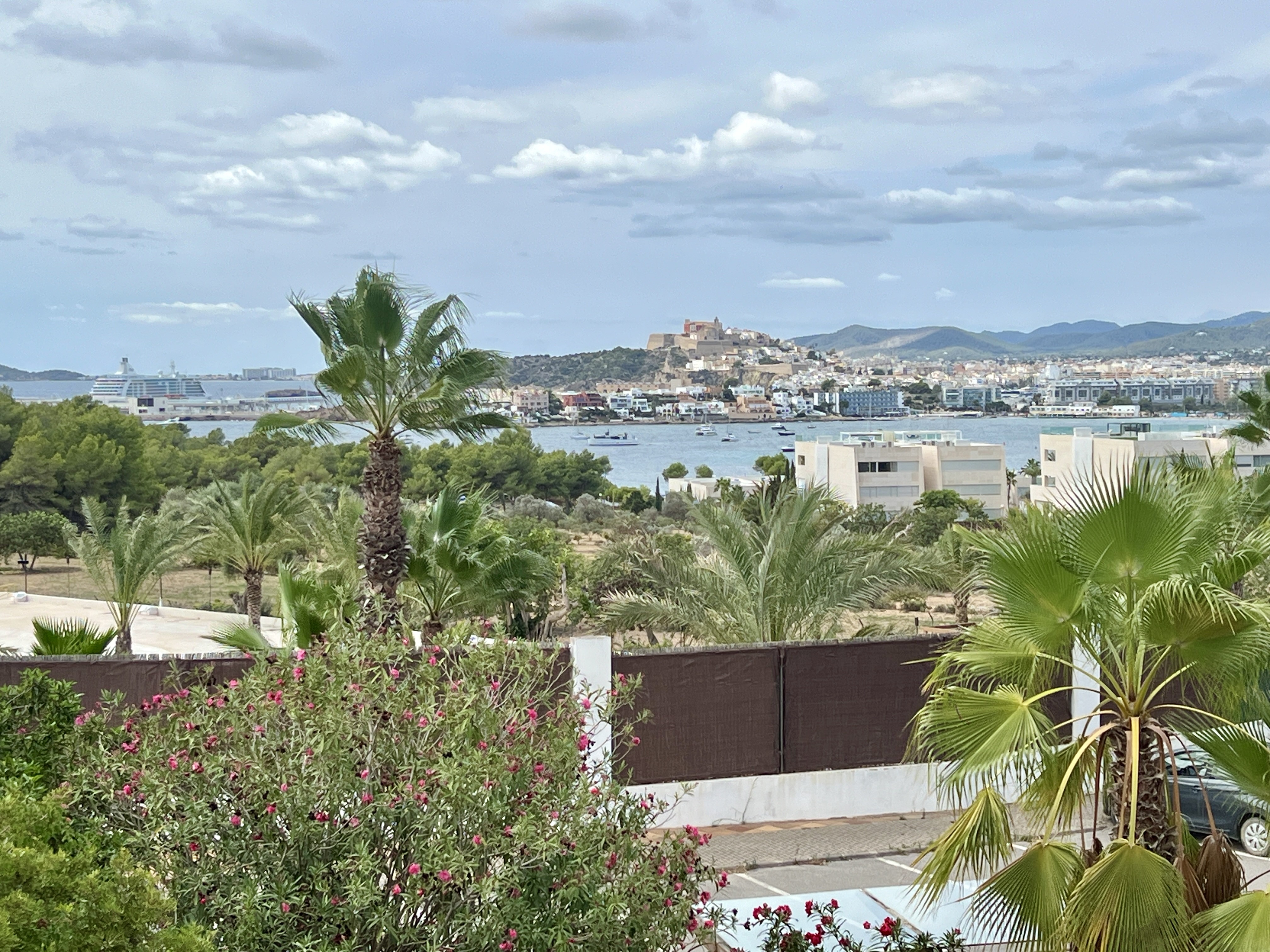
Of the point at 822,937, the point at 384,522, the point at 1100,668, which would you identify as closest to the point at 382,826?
the point at 822,937

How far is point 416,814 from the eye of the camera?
5020 millimetres

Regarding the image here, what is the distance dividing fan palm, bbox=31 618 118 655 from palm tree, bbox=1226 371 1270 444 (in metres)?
23.1

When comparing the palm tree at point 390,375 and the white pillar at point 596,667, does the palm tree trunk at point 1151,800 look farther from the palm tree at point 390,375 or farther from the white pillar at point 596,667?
the palm tree at point 390,375

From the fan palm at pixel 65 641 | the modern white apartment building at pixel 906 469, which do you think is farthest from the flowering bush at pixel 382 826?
the modern white apartment building at pixel 906 469

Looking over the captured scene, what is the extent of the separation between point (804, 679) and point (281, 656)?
675 cm

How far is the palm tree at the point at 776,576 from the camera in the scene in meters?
14.5

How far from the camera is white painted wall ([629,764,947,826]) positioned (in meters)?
11.8

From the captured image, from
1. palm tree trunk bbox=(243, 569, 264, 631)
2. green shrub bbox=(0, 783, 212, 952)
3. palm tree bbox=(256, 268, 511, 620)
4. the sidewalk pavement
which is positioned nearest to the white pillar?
the sidewalk pavement

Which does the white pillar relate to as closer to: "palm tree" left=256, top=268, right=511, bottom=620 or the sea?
"palm tree" left=256, top=268, right=511, bottom=620

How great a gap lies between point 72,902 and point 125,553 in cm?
2198

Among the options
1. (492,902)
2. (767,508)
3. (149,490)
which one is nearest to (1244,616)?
(492,902)

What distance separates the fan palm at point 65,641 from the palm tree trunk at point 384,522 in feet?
12.6

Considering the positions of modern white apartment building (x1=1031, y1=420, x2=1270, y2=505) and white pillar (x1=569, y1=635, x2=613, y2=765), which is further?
modern white apartment building (x1=1031, y1=420, x2=1270, y2=505)

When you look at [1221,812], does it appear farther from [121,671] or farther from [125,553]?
[125,553]
